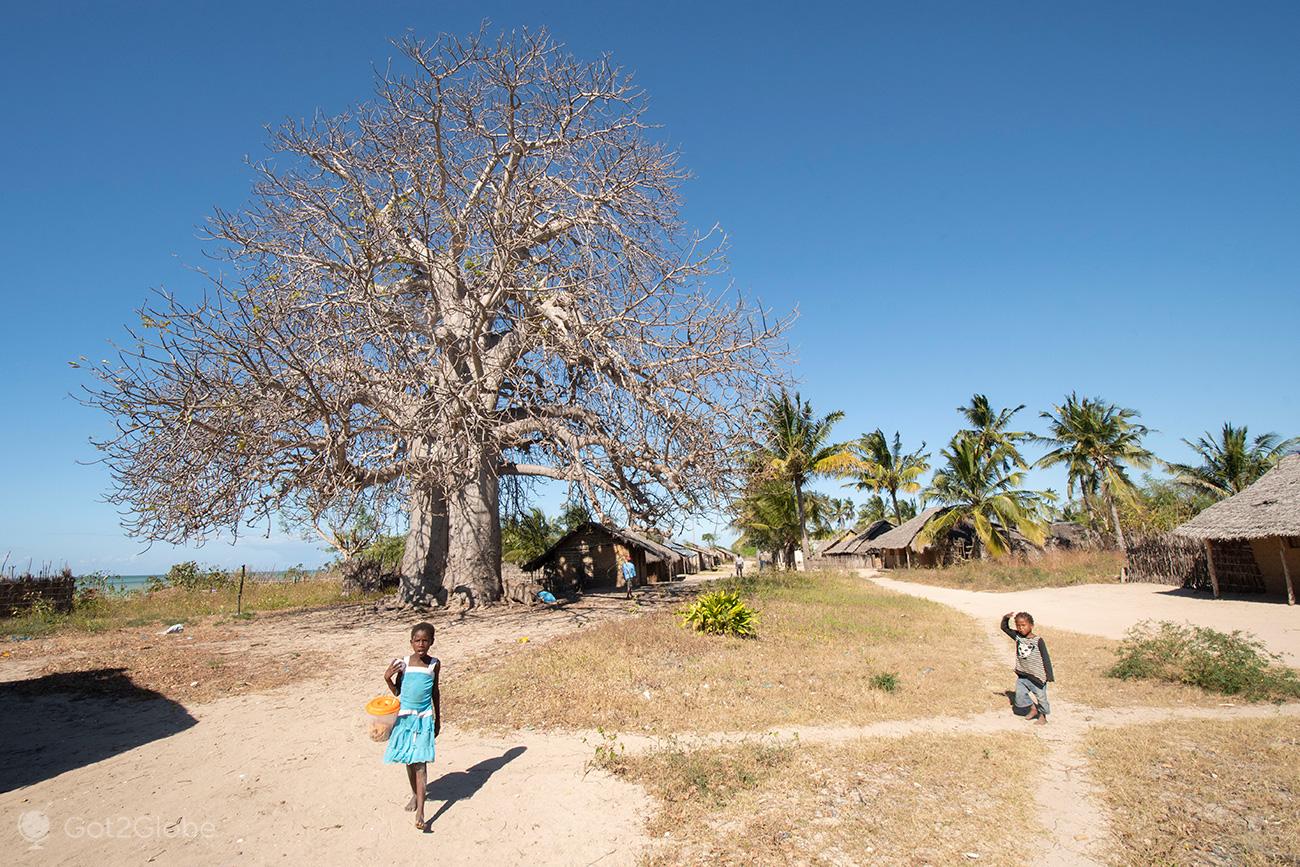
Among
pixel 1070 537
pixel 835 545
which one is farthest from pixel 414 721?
pixel 835 545

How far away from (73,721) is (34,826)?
329 centimetres

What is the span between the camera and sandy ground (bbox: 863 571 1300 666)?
41.9ft

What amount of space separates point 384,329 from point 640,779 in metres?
9.19

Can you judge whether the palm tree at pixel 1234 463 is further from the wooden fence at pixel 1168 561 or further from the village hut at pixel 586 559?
the village hut at pixel 586 559

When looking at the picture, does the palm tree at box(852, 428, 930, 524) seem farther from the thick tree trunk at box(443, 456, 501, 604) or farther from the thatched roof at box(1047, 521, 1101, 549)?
the thick tree trunk at box(443, 456, 501, 604)

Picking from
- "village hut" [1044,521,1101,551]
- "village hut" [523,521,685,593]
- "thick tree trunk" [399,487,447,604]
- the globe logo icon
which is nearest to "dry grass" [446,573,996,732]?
the globe logo icon

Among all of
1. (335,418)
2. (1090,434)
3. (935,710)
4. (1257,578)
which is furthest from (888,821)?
(1090,434)

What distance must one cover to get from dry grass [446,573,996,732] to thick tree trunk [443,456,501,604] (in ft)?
13.3

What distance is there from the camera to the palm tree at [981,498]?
3238cm

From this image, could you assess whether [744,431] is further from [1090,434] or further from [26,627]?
[1090,434]

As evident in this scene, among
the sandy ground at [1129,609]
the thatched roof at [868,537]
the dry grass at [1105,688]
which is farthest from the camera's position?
the thatched roof at [868,537]

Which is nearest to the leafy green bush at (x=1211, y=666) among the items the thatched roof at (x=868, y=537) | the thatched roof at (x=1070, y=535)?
the thatched roof at (x=1070, y=535)

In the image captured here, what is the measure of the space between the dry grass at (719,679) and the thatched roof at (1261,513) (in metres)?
11.0

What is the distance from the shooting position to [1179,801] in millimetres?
4516
